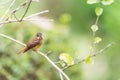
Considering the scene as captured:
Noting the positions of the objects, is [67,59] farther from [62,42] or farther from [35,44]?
[62,42]

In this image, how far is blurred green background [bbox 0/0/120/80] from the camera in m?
4.94

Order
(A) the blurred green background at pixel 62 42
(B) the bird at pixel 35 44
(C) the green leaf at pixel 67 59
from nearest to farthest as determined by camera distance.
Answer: (C) the green leaf at pixel 67 59 → (B) the bird at pixel 35 44 → (A) the blurred green background at pixel 62 42

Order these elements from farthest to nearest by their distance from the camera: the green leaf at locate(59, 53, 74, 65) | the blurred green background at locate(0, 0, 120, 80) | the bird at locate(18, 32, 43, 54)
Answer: the blurred green background at locate(0, 0, 120, 80) < the bird at locate(18, 32, 43, 54) < the green leaf at locate(59, 53, 74, 65)

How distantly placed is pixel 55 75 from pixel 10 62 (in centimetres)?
51

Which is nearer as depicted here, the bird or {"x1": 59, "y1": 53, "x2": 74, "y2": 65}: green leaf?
{"x1": 59, "y1": 53, "x2": 74, "y2": 65}: green leaf

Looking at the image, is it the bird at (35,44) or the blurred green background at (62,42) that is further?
the blurred green background at (62,42)

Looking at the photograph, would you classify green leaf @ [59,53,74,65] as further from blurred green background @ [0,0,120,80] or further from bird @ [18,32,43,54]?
bird @ [18,32,43,54]

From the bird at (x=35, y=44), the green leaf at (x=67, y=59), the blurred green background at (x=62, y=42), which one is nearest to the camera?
the green leaf at (x=67, y=59)

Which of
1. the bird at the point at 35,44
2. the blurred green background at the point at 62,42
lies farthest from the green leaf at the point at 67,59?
the bird at the point at 35,44

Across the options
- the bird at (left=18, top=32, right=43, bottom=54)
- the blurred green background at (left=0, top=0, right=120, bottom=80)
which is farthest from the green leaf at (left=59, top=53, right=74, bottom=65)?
the bird at (left=18, top=32, right=43, bottom=54)

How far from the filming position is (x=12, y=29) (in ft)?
17.1

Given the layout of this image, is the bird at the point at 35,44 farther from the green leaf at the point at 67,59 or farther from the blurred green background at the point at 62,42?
the green leaf at the point at 67,59

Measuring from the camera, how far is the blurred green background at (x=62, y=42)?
16.2 ft

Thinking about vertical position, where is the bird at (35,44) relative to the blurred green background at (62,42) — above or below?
above
